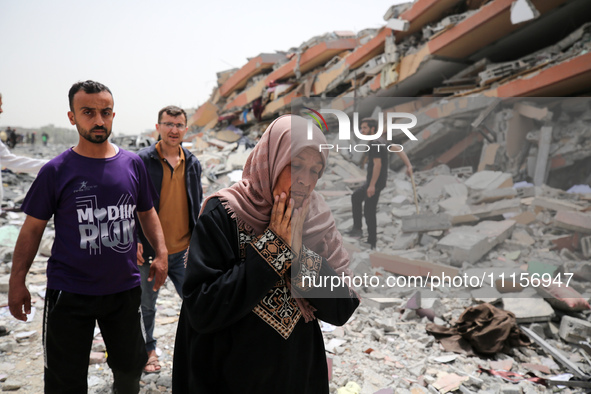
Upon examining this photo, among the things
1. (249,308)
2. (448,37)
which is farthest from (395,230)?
(448,37)

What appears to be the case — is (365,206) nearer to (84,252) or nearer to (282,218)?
(282,218)

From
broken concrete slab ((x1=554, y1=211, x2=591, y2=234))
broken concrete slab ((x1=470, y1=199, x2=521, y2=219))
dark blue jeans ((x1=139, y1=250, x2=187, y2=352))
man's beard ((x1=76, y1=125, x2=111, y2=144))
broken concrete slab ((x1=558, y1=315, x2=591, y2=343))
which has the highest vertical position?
man's beard ((x1=76, y1=125, x2=111, y2=144))

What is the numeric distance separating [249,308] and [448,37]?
5572 millimetres

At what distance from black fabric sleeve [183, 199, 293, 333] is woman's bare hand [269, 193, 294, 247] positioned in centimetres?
2

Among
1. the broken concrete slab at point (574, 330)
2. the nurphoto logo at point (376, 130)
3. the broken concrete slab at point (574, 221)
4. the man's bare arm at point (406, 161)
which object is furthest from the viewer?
the broken concrete slab at point (574, 330)

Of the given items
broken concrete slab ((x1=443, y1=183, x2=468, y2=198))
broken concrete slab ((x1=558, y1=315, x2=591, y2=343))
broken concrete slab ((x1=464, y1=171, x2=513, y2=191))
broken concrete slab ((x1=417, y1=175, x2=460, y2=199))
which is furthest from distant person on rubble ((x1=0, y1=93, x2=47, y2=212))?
broken concrete slab ((x1=558, y1=315, x2=591, y2=343))

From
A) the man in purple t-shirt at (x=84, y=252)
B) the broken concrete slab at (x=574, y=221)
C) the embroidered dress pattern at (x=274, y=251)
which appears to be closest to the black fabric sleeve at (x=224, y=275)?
the embroidered dress pattern at (x=274, y=251)

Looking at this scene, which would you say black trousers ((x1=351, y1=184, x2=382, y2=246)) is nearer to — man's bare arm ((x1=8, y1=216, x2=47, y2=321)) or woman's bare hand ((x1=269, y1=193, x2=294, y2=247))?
woman's bare hand ((x1=269, y1=193, x2=294, y2=247))

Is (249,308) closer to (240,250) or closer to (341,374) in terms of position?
(240,250)

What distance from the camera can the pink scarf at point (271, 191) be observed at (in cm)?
112

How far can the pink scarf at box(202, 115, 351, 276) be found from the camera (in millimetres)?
1124

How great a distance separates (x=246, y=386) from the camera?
1.15 m

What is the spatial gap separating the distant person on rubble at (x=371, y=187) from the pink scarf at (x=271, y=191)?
27cm

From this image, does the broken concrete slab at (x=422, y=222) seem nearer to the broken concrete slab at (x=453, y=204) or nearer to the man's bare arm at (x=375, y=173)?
the broken concrete slab at (x=453, y=204)
